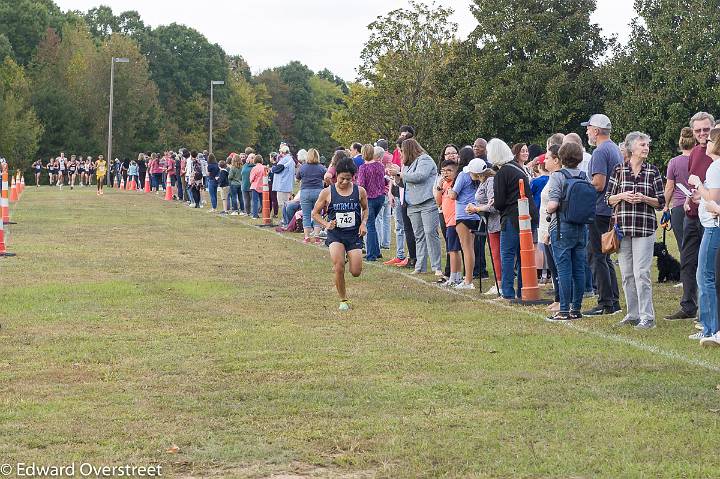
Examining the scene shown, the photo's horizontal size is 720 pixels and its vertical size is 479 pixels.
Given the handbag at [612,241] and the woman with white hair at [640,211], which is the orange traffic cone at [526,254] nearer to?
the handbag at [612,241]

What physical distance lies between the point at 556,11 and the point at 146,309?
47.6 metres

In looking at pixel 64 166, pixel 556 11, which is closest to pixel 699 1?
pixel 556 11

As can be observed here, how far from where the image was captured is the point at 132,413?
8242 millimetres

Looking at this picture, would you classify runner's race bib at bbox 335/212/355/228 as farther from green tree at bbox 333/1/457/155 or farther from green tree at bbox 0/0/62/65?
green tree at bbox 0/0/62/65

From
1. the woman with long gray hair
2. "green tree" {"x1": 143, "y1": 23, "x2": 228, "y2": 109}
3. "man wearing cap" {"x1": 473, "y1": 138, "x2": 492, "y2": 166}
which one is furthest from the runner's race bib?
"green tree" {"x1": 143, "y1": 23, "x2": 228, "y2": 109}

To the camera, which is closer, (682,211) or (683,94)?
(682,211)

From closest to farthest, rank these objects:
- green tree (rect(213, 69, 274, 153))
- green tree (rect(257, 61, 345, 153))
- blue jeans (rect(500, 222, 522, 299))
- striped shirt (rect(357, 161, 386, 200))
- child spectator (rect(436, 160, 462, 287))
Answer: blue jeans (rect(500, 222, 522, 299)) < child spectator (rect(436, 160, 462, 287)) < striped shirt (rect(357, 161, 386, 200)) < green tree (rect(213, 69, 274, 153)) < green tree (rect(257, 61, 345, 153))

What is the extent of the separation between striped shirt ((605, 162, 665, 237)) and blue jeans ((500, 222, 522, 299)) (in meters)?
2.84

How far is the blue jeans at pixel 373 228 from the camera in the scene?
67.5 ft

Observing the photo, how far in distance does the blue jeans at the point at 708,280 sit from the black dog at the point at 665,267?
229 inches

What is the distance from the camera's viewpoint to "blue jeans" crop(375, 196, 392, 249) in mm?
22891

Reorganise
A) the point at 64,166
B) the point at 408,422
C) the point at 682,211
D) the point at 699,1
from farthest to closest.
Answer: the point at 64,166
the point at 699,1
the point at 682,211
the point at 408,422

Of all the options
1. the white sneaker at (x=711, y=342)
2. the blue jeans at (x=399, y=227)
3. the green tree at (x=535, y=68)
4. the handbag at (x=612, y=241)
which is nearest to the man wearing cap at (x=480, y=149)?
the handbag at (x=612, y=241)

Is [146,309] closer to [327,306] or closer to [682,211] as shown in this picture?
[327,306]
